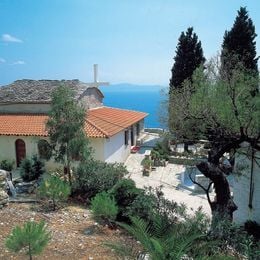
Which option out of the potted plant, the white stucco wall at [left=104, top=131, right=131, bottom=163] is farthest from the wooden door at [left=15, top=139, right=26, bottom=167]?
the potted plant

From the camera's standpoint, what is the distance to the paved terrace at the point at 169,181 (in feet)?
54.9

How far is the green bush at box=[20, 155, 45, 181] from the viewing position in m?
18.3

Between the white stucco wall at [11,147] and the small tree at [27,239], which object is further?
the white stucco wall at [11,147]

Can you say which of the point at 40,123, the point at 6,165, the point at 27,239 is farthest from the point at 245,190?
the point at 40,123

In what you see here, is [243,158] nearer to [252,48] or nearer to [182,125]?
[182,125]

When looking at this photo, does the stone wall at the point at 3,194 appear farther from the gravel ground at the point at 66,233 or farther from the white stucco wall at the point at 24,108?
the white stucco wall at the point at 24,108

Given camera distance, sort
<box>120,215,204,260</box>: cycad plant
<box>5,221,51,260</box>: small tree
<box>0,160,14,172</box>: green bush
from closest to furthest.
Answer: <box>120,215,204,260</box>: cycad plant, <box>5,221,51,260</box>: small tree, <box>0,160,14,172</box>: green bush

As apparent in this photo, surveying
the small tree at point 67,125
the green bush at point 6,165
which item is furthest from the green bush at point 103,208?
the green bush at point 6,165

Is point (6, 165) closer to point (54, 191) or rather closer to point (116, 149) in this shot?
point (116, 149)

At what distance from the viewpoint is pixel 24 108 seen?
2675cm

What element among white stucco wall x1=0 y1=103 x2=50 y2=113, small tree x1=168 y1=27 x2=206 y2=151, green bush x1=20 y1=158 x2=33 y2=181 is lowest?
green bush x1=20 y1=158 x2=33 y2=181

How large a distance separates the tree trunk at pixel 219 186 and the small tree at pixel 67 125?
6.20m

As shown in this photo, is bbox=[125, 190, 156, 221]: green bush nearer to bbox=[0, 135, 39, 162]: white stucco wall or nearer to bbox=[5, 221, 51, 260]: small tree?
bbox=[5, 221, 51, 260]: small tree

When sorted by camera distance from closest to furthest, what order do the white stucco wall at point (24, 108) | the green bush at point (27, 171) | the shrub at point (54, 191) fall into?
the shrub at point (54, 191), the green bush at point (27, 171), the white stucco wall at point (24, 108)
